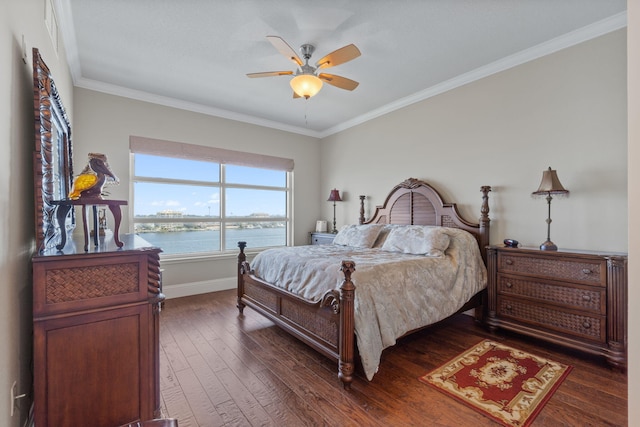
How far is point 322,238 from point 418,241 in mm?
2195

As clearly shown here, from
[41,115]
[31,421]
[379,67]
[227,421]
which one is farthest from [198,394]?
[379,67]

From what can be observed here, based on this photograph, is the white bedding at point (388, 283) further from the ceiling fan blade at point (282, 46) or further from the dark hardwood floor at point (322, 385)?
the ceiling fan blade at point (282, 46)

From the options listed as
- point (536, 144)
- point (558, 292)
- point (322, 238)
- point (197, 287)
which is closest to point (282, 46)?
point (536, 144)

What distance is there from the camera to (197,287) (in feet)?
14.7

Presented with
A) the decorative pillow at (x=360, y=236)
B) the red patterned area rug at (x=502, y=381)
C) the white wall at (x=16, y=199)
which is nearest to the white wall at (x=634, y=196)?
the red patterned area rug at (x=502, y=381)

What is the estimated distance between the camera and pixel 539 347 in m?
2.68

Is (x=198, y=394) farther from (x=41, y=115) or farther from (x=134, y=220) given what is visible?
(x=134, y=220)

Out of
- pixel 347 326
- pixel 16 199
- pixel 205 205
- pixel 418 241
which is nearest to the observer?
pixel 16 199

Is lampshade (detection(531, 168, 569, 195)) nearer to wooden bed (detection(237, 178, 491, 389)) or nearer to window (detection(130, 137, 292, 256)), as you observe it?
wooden bed (detection(237, 178, 491, 389))

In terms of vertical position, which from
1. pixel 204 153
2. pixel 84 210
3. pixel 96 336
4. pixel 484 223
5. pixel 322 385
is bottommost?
pixel 322 385

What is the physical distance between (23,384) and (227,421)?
1.06 meters

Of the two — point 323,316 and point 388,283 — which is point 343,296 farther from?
point 388,283

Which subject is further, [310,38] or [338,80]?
[338,80]

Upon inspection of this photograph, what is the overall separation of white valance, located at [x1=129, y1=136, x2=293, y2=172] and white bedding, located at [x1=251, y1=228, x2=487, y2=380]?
84.2 inches
